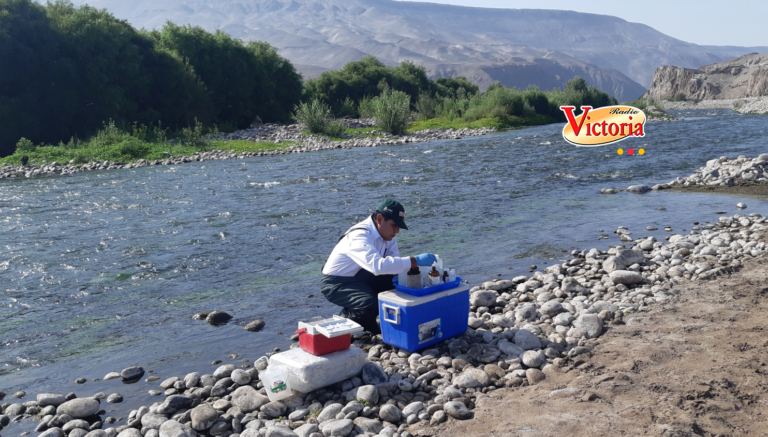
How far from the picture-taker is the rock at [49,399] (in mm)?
5180

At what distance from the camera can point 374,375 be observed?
5.17 meters

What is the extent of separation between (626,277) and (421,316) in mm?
3332

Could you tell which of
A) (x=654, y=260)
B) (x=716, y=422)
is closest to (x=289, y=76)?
(x=654, y=260)

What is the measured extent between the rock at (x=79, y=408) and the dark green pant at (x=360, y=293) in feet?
7.73

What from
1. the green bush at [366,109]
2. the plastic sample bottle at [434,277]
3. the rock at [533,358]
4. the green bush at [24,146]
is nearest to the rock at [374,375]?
the plastic sample bottle at [434,277]

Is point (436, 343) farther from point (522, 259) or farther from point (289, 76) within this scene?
point (289, 76)

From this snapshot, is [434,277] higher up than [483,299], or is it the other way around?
[434,277]

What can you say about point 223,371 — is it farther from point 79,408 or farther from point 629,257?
point 629,257

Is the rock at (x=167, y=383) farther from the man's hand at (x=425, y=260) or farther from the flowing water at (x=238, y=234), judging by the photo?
the man's hand at (x=425, y=260)

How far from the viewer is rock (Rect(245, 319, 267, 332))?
6902mm

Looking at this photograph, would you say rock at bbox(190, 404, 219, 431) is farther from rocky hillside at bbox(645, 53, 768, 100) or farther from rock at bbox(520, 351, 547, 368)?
rocky hillside at bbox(645, 53, 768, 100)

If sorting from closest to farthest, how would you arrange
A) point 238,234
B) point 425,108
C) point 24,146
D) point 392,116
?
point 238,234
point 24,146
point 392,116
point 425,108

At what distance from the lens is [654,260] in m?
8.45

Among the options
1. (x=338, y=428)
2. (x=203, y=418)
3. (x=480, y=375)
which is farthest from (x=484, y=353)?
(x=203, y=418)
